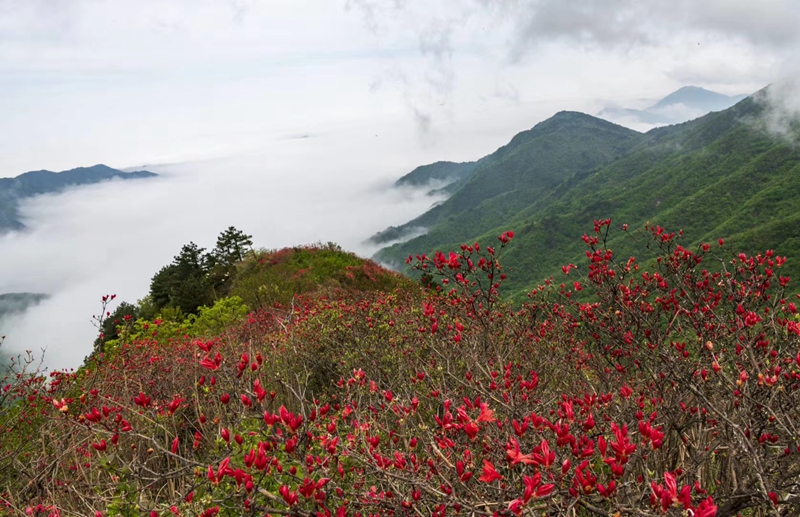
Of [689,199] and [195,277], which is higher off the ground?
[689,199]

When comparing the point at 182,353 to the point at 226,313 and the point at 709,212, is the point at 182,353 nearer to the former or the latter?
the point at 226,313

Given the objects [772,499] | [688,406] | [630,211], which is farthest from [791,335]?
[630,211]

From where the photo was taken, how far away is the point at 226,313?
11961mm

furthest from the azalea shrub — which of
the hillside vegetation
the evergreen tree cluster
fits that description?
the hillside vegetation

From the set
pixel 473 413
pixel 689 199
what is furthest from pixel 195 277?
pixel 689 199

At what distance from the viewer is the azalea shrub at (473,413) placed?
2033 millimetres

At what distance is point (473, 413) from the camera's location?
3.54 metres

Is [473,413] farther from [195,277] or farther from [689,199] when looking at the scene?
[689,199]

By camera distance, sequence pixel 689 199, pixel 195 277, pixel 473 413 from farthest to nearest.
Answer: pixel 689 199, pixel 195 277, pixel 473 413

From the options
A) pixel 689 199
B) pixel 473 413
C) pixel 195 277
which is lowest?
pixel 195 277

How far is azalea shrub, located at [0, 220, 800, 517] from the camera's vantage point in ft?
6.67

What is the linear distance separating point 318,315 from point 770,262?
19.5 feet

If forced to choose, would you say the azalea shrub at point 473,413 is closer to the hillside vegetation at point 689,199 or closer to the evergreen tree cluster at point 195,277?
the evergreen tree cluster at point 195,277

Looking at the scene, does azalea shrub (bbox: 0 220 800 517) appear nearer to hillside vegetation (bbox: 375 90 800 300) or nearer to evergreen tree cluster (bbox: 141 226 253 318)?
evergreen tree cluster (bbox: 141 226 253 318)
